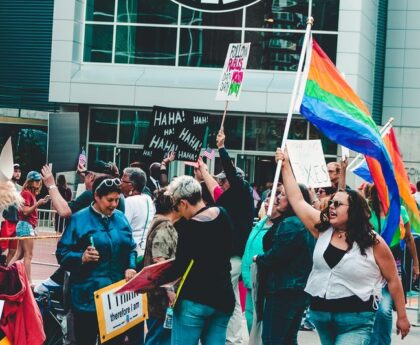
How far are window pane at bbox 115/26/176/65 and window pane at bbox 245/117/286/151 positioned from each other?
295 cm

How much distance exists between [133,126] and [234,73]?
1865cm

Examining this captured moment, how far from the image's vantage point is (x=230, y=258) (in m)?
8.65

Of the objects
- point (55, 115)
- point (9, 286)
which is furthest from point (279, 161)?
point (55, 115)

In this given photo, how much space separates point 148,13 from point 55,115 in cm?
2100

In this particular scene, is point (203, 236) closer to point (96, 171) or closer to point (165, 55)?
point (96, 171)

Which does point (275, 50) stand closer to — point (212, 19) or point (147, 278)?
point (212, 19)

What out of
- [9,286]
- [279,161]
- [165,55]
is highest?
[165,55]

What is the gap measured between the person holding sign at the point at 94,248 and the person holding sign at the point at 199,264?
0.76m

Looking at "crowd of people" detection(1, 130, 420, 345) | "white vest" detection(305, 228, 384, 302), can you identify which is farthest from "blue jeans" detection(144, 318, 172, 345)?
"white vest" detection(305, 228, 384, 302)

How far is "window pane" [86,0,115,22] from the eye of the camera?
30.9 meters

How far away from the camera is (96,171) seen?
1076cm

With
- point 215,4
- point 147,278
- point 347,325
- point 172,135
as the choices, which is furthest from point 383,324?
point 172,135

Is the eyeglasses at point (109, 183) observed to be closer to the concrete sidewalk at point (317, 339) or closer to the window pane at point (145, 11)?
the concrete sidewalk at point (317, 339)

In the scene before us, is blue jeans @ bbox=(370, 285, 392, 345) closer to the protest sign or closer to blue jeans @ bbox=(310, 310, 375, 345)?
blue jeans @ bbox=(310, 310, 375, 345)
